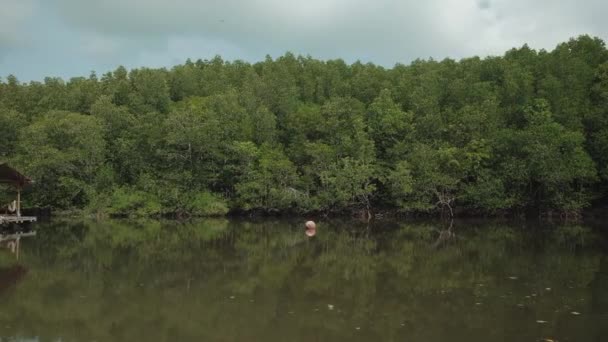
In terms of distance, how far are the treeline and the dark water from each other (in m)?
13.1

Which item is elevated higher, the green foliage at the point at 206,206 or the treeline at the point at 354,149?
the treeline at the point at 354,149

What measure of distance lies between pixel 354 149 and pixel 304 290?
26.3 m

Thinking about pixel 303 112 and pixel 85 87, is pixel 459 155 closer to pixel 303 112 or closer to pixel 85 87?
pixel 303 112

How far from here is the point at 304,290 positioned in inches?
497

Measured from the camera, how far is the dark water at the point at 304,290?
921cm

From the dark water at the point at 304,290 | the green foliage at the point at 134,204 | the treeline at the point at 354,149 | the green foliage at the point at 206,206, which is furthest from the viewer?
the green foliage at the point at 206,206

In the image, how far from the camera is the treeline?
120ft

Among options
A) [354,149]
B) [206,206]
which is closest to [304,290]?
[354,149]

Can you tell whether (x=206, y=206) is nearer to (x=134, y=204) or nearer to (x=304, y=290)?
(x=134, y=204)

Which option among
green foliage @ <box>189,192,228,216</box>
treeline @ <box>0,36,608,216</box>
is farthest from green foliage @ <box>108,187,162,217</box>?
green foliage @ <box>189,192,228,216</box>

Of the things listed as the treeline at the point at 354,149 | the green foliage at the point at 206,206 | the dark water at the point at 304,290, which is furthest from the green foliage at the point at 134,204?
the dark water at the point at 304,290

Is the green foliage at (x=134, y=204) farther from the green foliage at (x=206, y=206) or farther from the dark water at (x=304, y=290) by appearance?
the dark water at (x=304, y=290)

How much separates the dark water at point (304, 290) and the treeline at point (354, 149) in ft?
42.8

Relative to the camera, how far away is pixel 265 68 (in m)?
56.0
